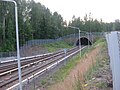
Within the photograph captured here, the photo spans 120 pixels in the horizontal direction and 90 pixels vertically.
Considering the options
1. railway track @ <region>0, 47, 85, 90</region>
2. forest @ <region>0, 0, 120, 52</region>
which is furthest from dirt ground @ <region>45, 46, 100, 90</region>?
forest @ <region>0, 0, 120, 52</region>

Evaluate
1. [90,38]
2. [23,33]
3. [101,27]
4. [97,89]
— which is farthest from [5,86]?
[101,27]

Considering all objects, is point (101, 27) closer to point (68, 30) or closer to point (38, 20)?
point (68, 30)

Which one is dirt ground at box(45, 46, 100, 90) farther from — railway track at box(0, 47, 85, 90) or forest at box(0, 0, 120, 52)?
forest at box(0, 0, 120, 52)

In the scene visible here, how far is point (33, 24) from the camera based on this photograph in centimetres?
9738

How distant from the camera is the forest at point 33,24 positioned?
71875 mm

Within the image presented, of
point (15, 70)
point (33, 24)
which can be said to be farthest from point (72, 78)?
point (33, 24)

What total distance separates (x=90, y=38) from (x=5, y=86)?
283ft

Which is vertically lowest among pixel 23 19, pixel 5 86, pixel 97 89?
pixel 5 86

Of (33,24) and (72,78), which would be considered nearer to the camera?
(72,78)

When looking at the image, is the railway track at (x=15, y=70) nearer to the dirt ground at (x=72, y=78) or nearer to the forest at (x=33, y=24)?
the dirt ground at (x=72, y=78)

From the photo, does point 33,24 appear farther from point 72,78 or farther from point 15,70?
point 72,78

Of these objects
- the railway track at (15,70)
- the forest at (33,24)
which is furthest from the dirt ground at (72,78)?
the forest at (33,24)

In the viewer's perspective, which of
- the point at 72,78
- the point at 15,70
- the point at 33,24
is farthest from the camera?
the point at 33,24

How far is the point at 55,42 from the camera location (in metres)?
99.2
